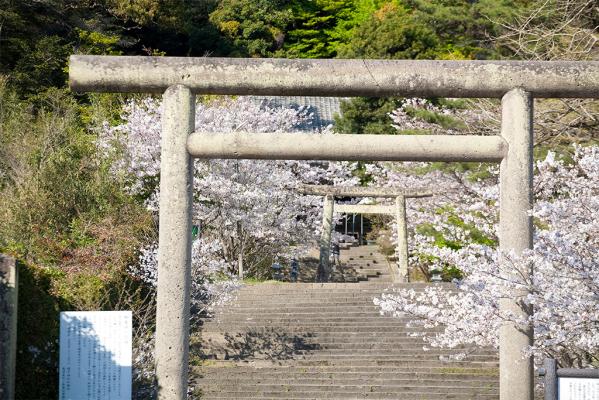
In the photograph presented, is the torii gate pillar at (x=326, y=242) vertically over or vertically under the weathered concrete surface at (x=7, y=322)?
over

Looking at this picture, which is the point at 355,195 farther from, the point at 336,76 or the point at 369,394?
the point at 336,76

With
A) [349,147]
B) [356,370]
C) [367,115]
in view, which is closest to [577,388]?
[349,147]

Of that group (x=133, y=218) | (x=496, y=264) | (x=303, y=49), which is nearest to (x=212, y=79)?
(x=496, y=264)

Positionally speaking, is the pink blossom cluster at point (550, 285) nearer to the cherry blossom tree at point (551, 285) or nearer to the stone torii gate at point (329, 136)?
the cherry blossom tree at point (551, 285)

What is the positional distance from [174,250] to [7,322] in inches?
48.3

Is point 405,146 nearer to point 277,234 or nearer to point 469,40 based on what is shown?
point 277,234

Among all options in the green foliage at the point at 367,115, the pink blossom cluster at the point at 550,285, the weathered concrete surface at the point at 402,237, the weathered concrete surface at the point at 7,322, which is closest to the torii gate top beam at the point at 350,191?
the weathered concrete surface at the point at 402,237

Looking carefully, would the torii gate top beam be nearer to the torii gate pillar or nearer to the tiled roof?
the torii gate pillar

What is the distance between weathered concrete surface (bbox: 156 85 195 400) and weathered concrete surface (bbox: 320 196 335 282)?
14566 millimetres

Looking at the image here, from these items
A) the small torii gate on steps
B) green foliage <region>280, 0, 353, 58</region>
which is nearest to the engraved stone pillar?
the small torii gate on steps

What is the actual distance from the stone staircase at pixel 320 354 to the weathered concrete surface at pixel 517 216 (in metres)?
6.68

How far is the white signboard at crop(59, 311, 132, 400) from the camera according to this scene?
661 cm

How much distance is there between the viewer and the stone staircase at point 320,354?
13.9 meters

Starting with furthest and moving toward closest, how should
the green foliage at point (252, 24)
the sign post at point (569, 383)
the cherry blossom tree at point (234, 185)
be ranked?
the green foliage at point (252, 24), the cherry blossom tree at point (234, 185), the sign post at point (569, 383)
